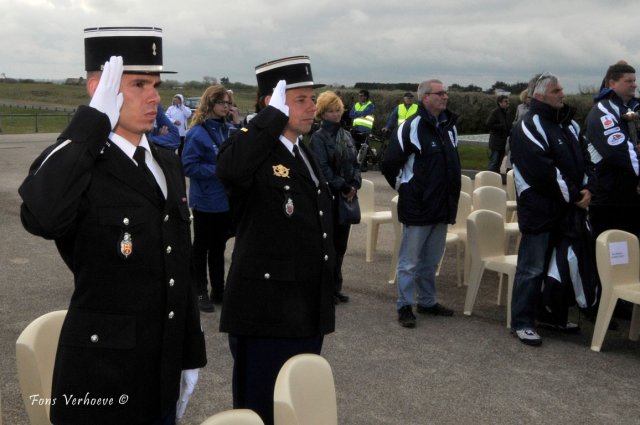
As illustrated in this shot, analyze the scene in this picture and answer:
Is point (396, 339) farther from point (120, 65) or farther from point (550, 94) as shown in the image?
point (120, 65)

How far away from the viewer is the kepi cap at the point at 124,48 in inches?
95.4

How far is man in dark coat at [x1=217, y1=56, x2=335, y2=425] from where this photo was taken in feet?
10.6

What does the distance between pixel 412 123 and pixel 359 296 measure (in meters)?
1.79

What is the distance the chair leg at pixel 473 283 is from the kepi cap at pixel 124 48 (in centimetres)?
448

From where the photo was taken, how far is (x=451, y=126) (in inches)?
246

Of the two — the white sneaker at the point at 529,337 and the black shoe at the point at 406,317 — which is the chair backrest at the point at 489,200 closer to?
the black shoe at the point at 406,317

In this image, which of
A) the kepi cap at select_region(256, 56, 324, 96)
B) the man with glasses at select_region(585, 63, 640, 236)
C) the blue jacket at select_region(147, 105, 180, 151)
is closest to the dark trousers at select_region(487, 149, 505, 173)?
the blue jacket at select_region(147, 105, 180, 151)

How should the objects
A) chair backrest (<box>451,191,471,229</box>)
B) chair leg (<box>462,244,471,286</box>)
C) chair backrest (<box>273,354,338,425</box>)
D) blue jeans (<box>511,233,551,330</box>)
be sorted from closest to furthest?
1. chair backrest (<box>273,354,338,425</box>)
2. blue jeans (<box>511,233,551,330</box>)
3. chair leg (<box>462,244,471,286</box>)
4. chair backrest (<box>451,191,471,229</box>)

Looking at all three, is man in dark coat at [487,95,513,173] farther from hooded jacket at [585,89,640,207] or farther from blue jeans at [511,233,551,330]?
blue jeans at [511,233,551,330]

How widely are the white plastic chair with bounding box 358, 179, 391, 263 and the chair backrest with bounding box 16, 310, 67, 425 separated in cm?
559

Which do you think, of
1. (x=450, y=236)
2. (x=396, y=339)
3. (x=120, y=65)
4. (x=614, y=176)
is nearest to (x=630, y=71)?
(x=614, y=176)

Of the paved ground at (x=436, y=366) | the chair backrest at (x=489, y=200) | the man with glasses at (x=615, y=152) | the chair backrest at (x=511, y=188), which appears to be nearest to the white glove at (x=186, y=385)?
the paved ground at (x=436, y=366)

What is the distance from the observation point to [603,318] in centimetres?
570

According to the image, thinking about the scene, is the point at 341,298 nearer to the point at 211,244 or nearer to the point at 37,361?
the point at 211,244
